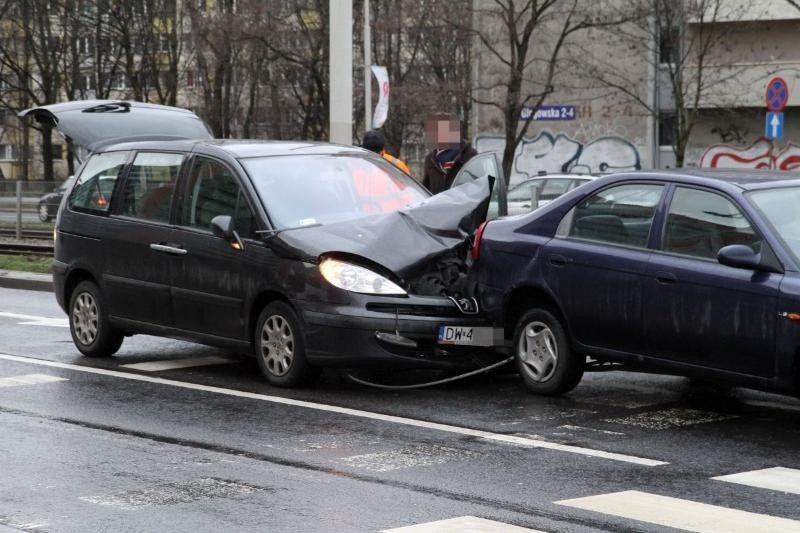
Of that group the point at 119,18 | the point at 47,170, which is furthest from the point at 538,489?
the point at 47,170

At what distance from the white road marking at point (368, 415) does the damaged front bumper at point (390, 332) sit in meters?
0.40

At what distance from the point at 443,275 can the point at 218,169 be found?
6.42ft

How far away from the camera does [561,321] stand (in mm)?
9266

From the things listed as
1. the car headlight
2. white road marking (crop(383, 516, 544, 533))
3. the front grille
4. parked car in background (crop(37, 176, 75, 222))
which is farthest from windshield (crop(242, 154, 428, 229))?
parked car in background (crop(37, 176, 75, 222))

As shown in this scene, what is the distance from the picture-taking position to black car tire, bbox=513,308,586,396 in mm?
9234

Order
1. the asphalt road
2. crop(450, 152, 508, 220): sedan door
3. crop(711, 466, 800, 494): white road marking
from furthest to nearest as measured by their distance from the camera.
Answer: crop(450, 152, 508, 220): sedan door
crop(711, 466, 800, 494): white road marking
the asphalt road

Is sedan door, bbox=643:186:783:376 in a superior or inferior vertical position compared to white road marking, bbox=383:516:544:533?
superior

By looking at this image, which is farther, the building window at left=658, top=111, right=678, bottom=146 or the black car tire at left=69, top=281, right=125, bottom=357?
the building window at left=658, top=111, right=678, bottom=146

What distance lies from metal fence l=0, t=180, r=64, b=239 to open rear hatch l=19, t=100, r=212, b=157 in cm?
1248

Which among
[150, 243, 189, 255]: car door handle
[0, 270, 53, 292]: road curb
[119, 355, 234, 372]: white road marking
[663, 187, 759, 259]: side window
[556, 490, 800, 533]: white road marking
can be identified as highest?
[663, 187, 759, 259]: side window

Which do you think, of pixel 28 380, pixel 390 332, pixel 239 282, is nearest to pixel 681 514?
pixel 390 332

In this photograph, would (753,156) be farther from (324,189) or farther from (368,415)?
(368,415)

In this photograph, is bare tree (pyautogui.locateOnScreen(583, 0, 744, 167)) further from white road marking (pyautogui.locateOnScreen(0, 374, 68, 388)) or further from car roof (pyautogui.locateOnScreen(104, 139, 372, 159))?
white road marking (pyautogui.locateOnScreen(0, 374, 68, 388))

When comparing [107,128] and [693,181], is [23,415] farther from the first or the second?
[107,128]
